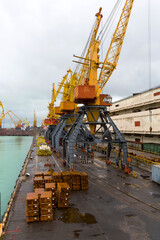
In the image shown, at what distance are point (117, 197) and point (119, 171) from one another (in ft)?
33.1

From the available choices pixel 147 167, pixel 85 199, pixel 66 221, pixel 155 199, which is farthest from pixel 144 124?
pixel 66 221

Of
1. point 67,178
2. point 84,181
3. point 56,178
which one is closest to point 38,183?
point 56,178

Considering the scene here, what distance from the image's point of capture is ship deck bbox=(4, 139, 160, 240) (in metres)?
9.95

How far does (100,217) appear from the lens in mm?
11891

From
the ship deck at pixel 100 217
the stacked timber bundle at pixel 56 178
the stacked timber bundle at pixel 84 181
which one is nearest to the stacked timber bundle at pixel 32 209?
the ship deck at pixel 100 217

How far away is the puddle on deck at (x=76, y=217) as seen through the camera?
37.3 ft

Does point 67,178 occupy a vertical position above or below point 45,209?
above

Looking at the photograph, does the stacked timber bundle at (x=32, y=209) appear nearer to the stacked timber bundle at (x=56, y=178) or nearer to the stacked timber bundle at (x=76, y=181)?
the stacked timber bundle at (x=56, y=178)

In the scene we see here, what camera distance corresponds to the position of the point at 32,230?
1038 centimetres

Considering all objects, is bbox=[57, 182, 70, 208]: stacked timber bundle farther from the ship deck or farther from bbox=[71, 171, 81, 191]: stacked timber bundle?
bbox=[71, 171, 81, 191]: stacked timber bundle

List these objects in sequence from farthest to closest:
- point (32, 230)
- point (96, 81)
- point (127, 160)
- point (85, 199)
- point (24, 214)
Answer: point (96, 81) → point (127, 160) → point (85, 199) → point (24, 214) → point (32, 230)

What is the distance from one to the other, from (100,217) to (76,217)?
1.71 metres

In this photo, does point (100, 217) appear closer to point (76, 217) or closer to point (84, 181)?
point (76, 217)

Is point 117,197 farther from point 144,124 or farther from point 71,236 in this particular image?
point 144,124
